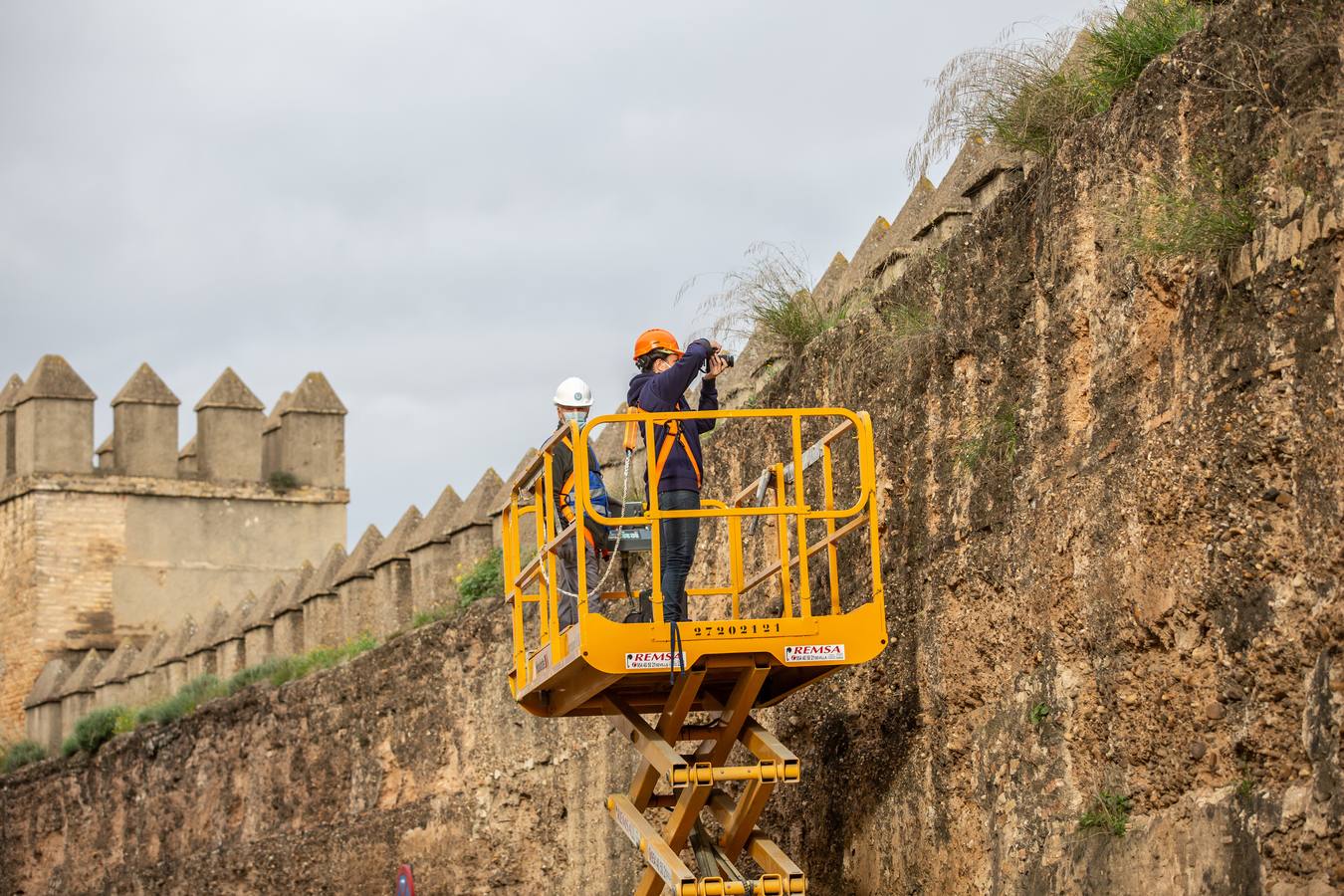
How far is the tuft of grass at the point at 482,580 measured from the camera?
1747 cm

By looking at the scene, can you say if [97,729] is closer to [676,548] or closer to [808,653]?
→ [676,548]

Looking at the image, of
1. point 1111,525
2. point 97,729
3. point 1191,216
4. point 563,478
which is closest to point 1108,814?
point 1111,525

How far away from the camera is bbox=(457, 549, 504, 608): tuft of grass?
17.5 metres

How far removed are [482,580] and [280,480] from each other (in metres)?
16.0

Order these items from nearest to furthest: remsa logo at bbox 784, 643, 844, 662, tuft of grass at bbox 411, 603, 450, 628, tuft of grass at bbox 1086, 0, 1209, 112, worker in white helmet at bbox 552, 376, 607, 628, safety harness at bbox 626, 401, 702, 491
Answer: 1. tuft of grass at bbox 1086, 0, 1209, 112
2. remsa logo at bbox 784, 643, 844, 662
3. safety harness at bbox 626, 401, 702, 491
4. worker in white helmet at bbox 552, 376, 607, 628
5. tuft of grass at bbox 411, 603, 450, 628

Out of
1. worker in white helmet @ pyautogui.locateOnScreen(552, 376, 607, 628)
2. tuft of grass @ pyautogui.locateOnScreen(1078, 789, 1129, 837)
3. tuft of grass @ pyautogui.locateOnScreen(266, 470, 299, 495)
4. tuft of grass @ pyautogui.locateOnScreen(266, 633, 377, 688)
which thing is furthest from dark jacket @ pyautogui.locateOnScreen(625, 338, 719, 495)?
tuft of grass @ pyautogui.locateOnScreen(266, 470, 299, 495)

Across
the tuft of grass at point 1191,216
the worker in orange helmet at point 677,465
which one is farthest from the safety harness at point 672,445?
the tuft of grass at point 1191,216

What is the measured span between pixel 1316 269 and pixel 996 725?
2972 mm

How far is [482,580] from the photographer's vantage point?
17625 millimetres

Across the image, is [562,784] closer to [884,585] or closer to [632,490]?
[632,490]

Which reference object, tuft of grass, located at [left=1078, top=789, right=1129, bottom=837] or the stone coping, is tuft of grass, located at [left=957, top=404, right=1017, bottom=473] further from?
the stone coping

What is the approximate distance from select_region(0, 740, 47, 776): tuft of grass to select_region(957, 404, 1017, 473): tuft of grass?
2116 cm

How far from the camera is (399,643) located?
18438 millimetres

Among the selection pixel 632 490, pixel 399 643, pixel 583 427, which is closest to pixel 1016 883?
pixel 583 427
